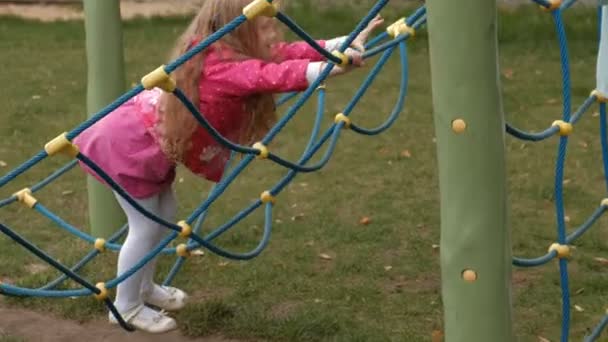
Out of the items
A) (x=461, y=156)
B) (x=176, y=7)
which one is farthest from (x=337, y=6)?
(x=461, y=156)

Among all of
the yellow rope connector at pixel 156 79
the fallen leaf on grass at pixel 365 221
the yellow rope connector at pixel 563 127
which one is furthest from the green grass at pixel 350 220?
the yellow rope connector at pixel 156 79

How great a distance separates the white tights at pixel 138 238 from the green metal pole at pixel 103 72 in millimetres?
809

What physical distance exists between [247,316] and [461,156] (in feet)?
5.37

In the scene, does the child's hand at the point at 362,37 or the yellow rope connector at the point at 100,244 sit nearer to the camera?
the child's hand at the point at 362,37

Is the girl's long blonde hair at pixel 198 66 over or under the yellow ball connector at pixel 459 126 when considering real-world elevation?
over

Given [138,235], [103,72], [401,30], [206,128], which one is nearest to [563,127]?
[401,30]

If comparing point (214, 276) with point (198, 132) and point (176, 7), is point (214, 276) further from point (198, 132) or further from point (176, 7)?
point (176, 7)

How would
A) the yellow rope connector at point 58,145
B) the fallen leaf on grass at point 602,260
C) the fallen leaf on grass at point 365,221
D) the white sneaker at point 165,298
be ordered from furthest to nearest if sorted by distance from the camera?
the fallen leaf on grass at point 365,221, the fallen leaf on grass at point 602,260, the white sneaker at point 165,298, the yellow rope connector at point 58,145

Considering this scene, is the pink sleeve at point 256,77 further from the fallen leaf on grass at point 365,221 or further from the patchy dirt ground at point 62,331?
the fallen leaf on grass at point 365,221

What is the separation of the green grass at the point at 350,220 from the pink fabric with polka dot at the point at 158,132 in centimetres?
59

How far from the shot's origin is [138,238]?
11.0 feet

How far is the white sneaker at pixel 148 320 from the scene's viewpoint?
3.47m

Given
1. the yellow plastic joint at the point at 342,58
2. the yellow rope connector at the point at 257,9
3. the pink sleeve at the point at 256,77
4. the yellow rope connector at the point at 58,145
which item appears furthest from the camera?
the pink sleeve at the point at 256,77

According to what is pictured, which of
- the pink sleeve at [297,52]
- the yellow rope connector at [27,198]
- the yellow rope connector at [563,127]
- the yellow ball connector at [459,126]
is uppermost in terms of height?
the pink sleeve at [297,52]
